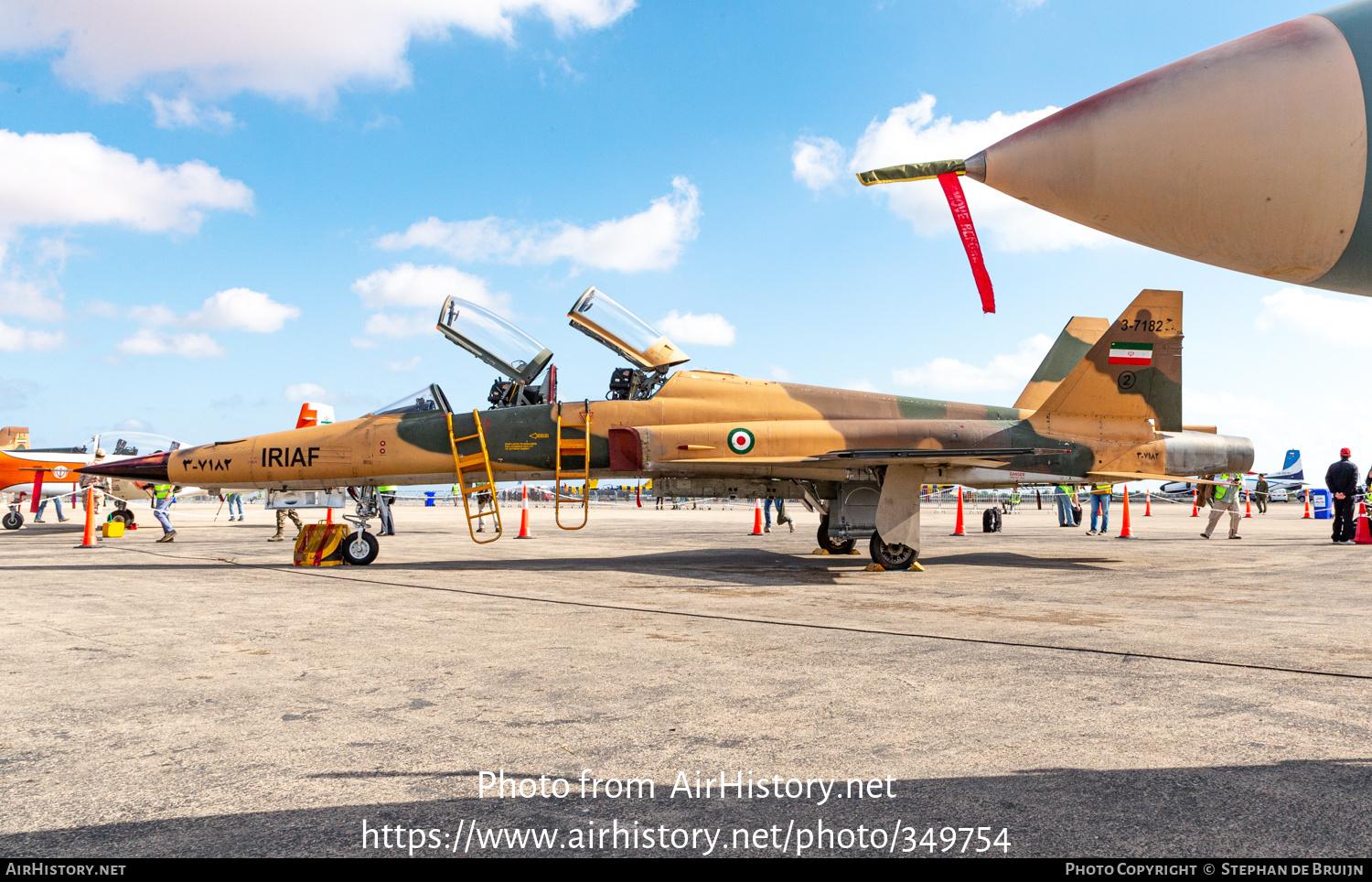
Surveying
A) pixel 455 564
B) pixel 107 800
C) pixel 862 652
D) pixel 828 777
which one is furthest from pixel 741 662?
pixel 455 564

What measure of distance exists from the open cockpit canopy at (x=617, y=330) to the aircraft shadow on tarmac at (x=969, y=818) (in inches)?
358

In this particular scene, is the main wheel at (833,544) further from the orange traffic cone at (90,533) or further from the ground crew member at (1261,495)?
the ground crew member at (1261,495)

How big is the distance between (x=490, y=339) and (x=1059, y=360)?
10983 millimetres

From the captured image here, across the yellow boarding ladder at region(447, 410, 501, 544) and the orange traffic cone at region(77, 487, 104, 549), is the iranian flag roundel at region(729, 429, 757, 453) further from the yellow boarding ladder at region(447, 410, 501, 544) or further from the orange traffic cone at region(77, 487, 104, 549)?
the orange traffic cone at region(77, 487, 104, 549)

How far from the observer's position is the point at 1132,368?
12102 mm

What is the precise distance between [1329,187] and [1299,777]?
201cm

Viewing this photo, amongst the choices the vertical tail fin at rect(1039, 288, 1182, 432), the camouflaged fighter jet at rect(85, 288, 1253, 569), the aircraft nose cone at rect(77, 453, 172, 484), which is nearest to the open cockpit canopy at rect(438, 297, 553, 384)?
the camouflaged fighter jet at rect(85, 288, 1253, 569)

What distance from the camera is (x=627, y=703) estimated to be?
385cm

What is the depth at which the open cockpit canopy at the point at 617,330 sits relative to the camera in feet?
37.8

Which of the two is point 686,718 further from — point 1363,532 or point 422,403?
point 1363,532

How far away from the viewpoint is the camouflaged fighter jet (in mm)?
11031

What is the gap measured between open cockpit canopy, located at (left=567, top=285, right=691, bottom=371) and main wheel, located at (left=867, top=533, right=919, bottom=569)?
3.89m

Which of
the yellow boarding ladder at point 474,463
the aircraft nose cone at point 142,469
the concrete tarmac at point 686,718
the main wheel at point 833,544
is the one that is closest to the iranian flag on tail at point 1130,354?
the concrete tarmac at point 686,718

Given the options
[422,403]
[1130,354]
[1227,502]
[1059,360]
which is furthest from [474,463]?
[1227,502]
